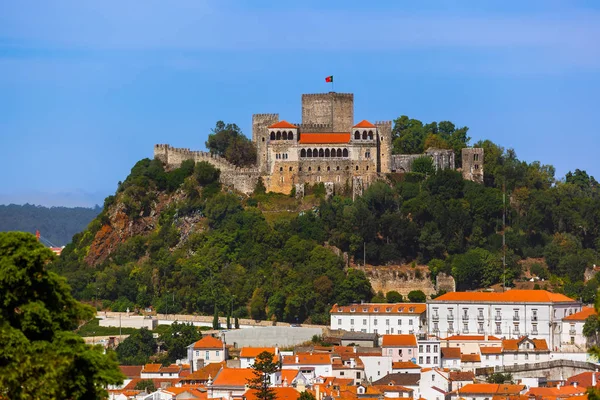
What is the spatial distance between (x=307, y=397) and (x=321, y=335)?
73.8 ft

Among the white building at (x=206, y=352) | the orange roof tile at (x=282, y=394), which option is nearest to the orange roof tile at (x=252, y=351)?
the white building at (x=206, y=352)

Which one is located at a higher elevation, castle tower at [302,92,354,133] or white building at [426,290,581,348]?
castle tower at [302,92,354,133]

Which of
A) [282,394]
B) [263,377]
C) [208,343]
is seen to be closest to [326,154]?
[208,343]

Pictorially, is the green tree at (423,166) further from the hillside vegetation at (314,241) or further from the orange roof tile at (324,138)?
the orange roof tile at (324,138)

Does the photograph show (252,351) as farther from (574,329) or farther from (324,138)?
(324,138)

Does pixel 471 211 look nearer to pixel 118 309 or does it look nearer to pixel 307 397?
pixel 118 309

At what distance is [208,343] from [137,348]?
6.44 meters

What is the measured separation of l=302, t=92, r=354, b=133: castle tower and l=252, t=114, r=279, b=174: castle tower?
228 centimetres

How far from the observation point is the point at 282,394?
5834 centimetres

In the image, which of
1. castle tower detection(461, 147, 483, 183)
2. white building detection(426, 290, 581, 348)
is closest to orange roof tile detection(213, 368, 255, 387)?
white building detection(426, 290, 581, 348)

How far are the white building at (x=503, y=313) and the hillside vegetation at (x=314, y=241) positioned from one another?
4.81 meters

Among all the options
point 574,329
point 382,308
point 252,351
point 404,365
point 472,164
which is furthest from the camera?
point 472,164

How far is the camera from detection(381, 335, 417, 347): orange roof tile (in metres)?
73.1

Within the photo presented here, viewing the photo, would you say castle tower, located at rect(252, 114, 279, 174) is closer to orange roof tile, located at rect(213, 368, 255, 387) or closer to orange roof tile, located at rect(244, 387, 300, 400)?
orange roof tile, located at rect(213, 368, 255, 387)
